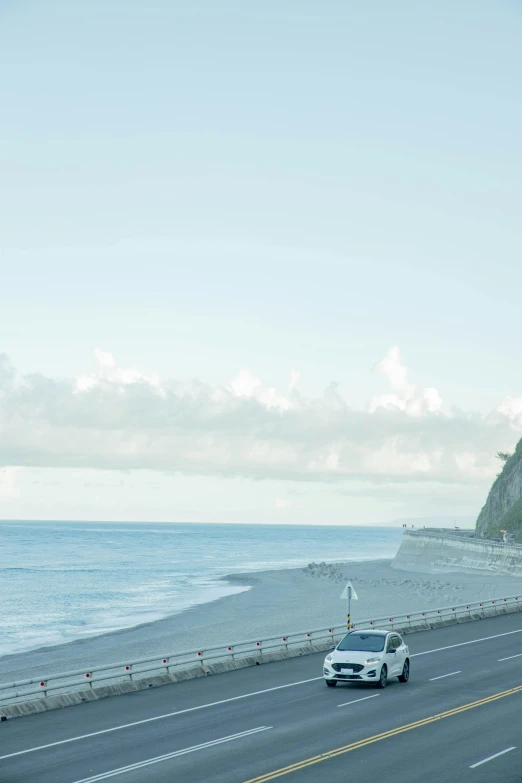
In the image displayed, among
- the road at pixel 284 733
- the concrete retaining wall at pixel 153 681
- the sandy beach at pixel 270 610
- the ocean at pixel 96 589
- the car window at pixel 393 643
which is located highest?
the car window at pixel 393 643

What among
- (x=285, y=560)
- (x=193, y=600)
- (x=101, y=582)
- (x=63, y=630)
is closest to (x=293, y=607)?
(x=193, y=600)

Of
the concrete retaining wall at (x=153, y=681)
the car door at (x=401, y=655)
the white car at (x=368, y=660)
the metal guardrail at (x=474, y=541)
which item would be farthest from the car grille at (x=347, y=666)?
the metal guardrail at (x=474, y=541)

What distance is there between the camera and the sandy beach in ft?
164

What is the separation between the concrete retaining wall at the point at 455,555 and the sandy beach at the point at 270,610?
1.73 m

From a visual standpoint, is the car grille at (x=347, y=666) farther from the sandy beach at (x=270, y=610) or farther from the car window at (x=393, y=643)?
the sandy beach at (x=270, y=610)

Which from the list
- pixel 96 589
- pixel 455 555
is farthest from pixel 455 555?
pixel 96 589

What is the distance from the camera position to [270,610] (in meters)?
71.9

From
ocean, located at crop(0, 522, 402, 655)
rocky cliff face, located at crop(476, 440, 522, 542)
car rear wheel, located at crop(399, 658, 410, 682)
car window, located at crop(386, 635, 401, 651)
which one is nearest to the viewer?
car window, located at crop(386, 635, 401, 651)

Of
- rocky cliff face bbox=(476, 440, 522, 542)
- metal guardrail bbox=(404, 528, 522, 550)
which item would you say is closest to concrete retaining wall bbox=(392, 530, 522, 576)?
metal guardrail bbox=(404, 528, 522, 550)

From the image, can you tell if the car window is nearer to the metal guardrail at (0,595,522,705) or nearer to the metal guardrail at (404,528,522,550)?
the metal guardrail at (0,595,522,705)

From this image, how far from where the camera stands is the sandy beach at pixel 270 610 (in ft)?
164

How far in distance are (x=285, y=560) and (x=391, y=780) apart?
483ft

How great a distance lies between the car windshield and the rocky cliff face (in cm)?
8122

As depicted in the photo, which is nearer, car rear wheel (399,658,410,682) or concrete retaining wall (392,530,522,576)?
car rear wheel (399,658,410,682)
